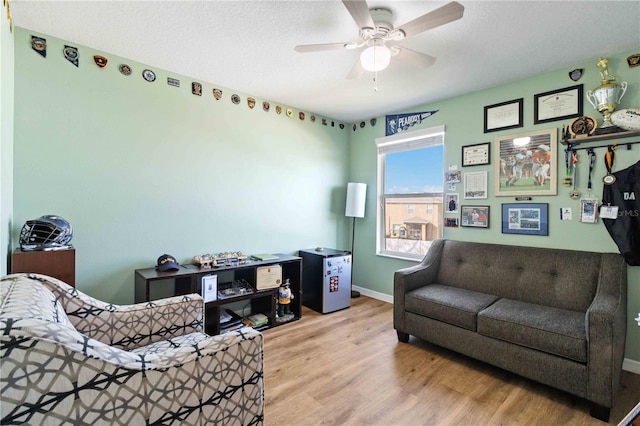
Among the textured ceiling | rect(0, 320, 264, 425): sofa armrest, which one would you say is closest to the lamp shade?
the textured ceiling

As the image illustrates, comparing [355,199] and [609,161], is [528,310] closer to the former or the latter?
[609,161]

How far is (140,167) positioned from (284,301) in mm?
1867

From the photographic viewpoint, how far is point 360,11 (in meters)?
1.54

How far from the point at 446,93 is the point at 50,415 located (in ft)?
11.8

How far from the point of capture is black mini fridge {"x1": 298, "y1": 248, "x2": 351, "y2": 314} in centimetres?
341

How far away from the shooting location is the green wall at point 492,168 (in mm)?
2268

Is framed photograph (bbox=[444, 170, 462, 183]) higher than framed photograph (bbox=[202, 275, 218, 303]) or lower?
higher

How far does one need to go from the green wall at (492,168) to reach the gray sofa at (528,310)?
0.62 ft

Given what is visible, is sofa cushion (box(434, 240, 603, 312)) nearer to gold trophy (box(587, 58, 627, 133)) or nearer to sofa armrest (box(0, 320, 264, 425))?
gold trophy (box(587, 58, 627, 133))

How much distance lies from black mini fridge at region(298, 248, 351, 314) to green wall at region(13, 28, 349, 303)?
36 cm

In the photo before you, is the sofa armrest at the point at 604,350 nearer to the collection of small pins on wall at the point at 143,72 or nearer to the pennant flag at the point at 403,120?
the pennant flag at the point at 403,120

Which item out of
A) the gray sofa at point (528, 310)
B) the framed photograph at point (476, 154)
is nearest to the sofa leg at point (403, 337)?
the gray sofa at point (528, 310)

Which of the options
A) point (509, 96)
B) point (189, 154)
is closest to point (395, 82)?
point (509, 96)

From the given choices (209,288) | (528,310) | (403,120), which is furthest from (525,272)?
(209,288)
